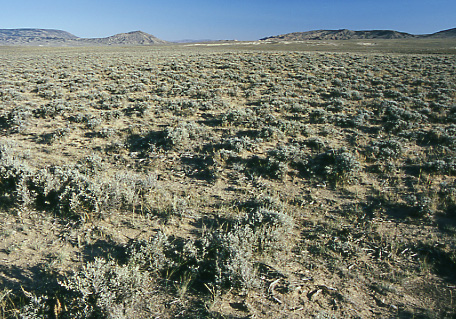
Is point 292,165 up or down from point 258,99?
down

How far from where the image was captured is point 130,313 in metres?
3.29

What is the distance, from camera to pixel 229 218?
5.17 metres

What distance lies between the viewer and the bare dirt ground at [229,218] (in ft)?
11.4

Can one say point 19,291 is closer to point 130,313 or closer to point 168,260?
point 130,313

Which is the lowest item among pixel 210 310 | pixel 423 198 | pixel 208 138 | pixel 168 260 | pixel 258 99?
pixel 210 310

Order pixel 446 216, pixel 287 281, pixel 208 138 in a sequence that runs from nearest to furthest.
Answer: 1. pixel 287 281
2. pixel 446 216
3. pixel 208 138

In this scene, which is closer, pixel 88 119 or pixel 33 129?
pixel 33 129

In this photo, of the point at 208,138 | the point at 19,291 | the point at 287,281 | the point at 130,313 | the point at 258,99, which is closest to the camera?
the point at 130,313

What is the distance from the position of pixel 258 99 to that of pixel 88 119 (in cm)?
875

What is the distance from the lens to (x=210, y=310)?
335 centimetres

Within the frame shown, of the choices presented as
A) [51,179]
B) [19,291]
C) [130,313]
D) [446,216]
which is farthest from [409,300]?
[51,179]

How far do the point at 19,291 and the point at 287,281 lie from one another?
12.4ft

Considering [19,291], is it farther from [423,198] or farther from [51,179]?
[423,198]

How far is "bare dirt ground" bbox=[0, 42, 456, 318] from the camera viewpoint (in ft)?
11.4
